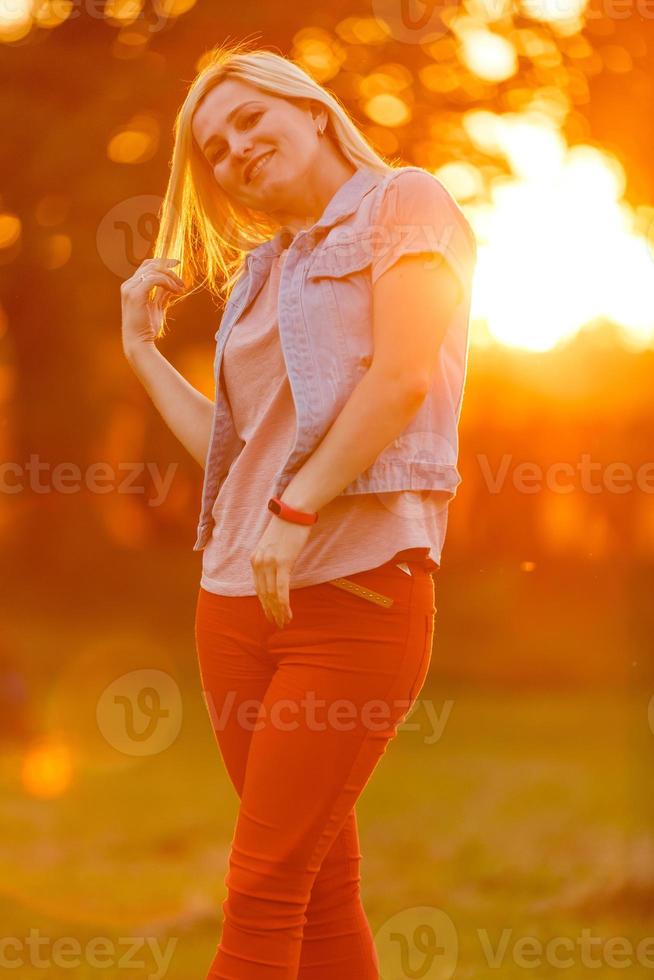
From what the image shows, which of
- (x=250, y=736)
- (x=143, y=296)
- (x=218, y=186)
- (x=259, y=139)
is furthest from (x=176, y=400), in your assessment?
(x=250, y=736)

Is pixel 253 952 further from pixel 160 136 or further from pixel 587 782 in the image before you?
pixel 160 136

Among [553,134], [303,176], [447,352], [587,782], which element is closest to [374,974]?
[447,352]

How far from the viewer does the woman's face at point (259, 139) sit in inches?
68.0

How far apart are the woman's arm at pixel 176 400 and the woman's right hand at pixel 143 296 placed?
0.05 feet

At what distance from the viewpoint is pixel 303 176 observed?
5.77ft

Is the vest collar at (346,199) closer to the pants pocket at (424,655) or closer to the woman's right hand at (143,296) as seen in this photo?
the woman's right hand at (143,296)

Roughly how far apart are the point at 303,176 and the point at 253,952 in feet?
3.53

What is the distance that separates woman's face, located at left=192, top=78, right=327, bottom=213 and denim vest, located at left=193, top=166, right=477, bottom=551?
0.08 metres

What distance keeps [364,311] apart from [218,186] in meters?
0.40

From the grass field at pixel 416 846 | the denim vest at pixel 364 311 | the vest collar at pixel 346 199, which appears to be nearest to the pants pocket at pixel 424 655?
the denim vest at pixel 364 311

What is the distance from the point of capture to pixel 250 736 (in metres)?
1.70

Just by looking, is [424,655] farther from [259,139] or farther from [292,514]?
[259,139]

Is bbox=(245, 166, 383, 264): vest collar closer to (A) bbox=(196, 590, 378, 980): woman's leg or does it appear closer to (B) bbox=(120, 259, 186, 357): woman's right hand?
(B) bbox=(120, 259, 186, 357): woman's right hand

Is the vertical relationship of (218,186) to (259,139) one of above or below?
below
